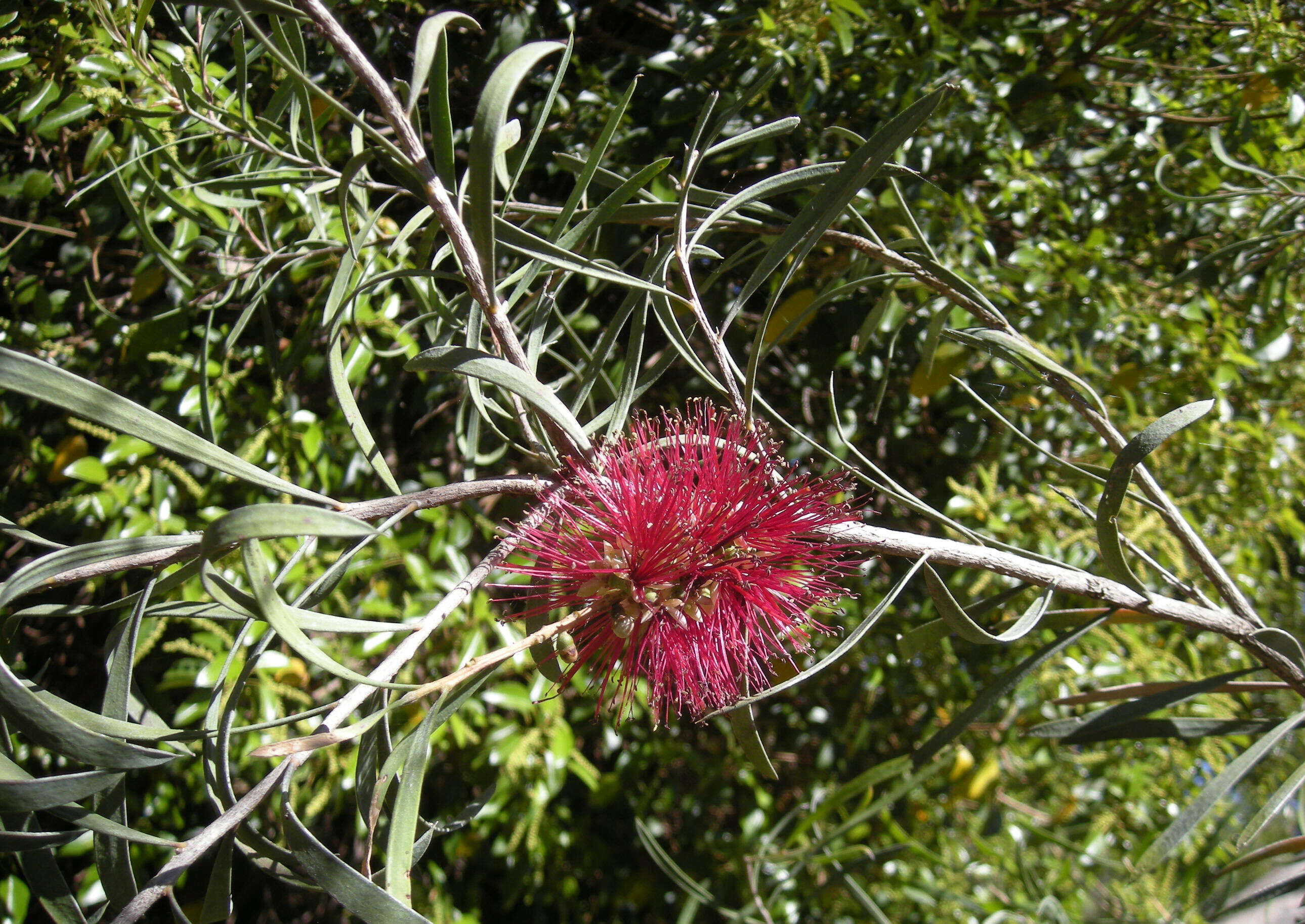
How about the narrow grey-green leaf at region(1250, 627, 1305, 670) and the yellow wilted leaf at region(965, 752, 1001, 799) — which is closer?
the narrow grey-green leaf at region(1250, 627, 1305, 670)

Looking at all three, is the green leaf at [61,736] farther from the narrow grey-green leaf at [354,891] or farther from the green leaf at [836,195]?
the green leaf at [836,195]

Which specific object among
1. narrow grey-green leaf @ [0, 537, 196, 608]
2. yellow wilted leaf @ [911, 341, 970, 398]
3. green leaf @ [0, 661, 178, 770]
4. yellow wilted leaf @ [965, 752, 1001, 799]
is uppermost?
narrow grey-green leaf @ [0, 537, 196, 608]

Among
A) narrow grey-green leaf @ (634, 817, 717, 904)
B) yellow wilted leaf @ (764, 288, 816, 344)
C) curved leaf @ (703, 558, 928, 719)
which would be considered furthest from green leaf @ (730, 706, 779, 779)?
yellow wilted leaf @ (764, 288, 816, 344)

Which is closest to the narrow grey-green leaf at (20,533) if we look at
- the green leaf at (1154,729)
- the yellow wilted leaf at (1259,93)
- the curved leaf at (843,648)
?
the curved leaf at (843,648)

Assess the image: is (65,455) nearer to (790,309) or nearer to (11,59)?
(11,59)

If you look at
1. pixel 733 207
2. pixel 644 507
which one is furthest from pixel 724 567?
pixel 733 207

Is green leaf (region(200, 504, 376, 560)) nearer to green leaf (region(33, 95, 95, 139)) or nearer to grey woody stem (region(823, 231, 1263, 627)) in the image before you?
grey woody stem (region(823, 231, 1263, 627))
